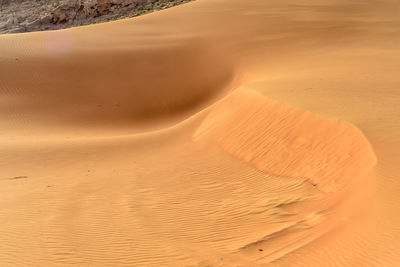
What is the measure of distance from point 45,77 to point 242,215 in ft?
30.9

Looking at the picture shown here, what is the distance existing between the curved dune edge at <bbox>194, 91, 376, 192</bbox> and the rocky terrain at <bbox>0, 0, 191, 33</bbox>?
19.8 m

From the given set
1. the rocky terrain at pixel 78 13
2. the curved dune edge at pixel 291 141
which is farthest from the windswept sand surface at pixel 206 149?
the rocky terrain at pixel 78 13

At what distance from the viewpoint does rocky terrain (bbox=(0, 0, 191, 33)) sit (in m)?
26.4

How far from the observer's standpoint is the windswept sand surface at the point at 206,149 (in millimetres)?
4297

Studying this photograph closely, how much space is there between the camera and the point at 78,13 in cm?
2728

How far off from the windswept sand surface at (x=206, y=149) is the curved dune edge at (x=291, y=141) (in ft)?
0.09

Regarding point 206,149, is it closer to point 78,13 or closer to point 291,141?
point 291,141

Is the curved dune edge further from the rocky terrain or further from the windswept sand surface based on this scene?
the rocky terrain

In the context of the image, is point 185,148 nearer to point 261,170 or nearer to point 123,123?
point 261,170

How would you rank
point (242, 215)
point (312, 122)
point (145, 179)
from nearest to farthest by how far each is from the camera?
point (242, 215), point (145, 179), point (312, 122)

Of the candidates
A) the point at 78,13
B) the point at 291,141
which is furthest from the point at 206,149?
the point at 78,13

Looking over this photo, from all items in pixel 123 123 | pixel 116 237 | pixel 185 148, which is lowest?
pixel 123 123

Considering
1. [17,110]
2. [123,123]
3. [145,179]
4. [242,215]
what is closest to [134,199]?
[145,179]

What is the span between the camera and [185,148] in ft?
24.7
